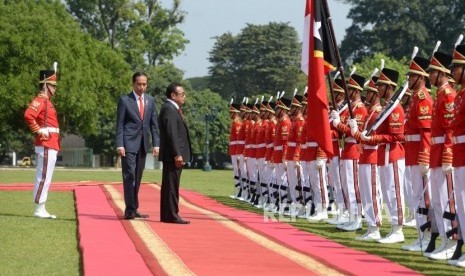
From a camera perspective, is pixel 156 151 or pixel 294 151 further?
pixel 294 151

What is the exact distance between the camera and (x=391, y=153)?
11.1m

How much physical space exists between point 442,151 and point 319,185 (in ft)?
17.4

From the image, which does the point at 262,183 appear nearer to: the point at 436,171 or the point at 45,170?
the point at 45,170

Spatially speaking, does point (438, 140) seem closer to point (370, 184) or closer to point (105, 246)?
point (370, 184)

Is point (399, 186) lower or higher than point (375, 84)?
lower

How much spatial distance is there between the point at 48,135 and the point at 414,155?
5702 millimetres

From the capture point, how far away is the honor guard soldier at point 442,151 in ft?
30.1

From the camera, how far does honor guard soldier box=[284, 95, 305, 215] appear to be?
15.4m

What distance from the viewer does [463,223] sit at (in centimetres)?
876

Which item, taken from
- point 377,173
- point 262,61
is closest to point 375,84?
point 377,173

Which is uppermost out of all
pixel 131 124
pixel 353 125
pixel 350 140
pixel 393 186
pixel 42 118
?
pixel 42 118

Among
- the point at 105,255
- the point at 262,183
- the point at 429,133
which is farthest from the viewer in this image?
the point at 262,183

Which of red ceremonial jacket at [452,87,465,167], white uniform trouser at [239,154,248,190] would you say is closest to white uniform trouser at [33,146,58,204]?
red ceremonial jacket at [452,87,465,167]

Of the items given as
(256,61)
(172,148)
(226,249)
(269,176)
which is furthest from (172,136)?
(256,61)
